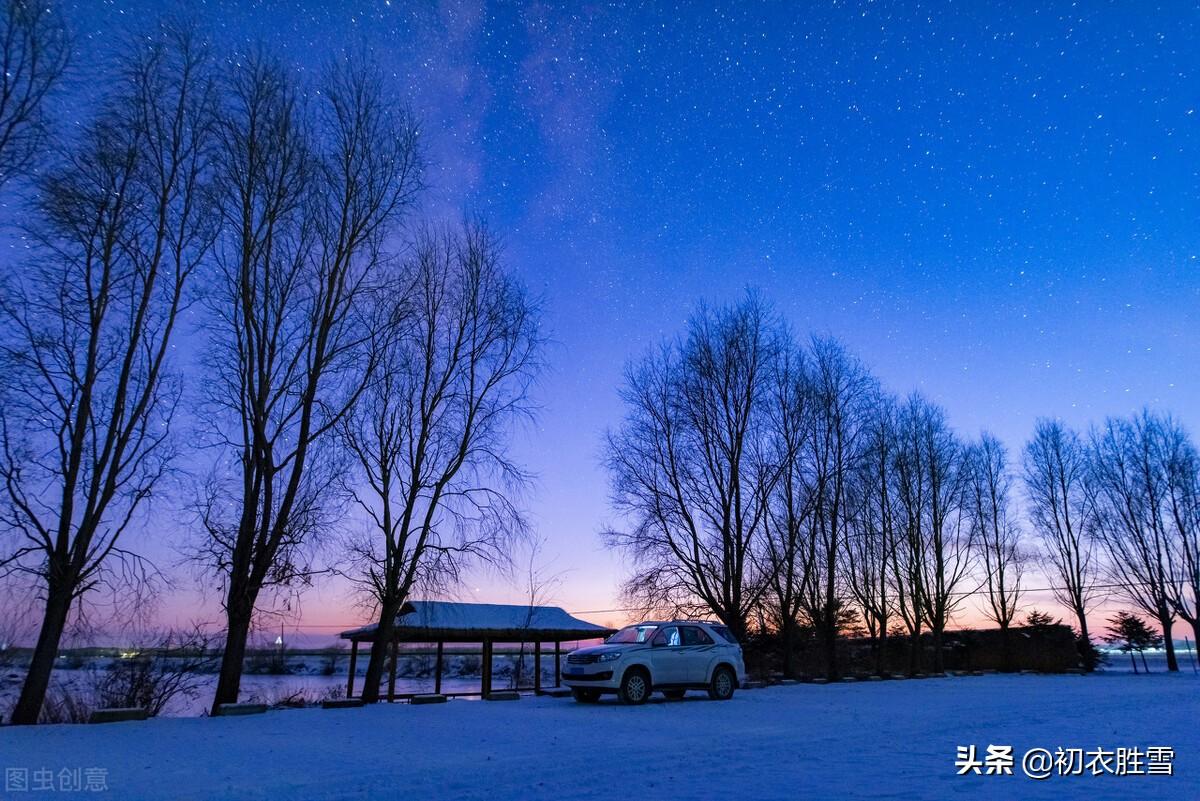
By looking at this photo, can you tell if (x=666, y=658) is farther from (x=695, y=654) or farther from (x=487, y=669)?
(x=487, y=669)

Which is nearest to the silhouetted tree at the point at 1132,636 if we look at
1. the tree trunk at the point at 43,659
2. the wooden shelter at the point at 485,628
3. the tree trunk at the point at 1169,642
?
the tree trunk at the point at 1169,642

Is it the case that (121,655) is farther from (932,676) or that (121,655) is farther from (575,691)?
(932,676)

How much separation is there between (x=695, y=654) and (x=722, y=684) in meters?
1.16

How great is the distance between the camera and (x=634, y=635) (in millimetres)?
16203

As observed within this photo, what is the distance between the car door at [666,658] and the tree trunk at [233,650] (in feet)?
28.3

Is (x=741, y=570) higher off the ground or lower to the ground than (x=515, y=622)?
higher

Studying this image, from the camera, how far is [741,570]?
24.7 metres

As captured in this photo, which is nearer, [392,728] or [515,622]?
[392,728]

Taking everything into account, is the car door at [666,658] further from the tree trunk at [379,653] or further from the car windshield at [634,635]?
the tree trunk at [379,653]

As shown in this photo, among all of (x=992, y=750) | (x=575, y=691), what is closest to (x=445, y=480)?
(x=575, y=691)

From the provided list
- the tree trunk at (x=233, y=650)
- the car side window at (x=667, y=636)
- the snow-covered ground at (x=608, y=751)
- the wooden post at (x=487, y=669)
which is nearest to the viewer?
the snow-covered ground at (x=608, y=751)

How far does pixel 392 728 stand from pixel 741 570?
1602 cm

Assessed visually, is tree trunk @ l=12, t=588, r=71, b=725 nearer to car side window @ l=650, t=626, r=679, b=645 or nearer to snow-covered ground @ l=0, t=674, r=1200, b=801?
snow-covered ground @ l=0, t=674, r=1200, b=801

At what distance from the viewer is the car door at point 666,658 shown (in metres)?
15.4
